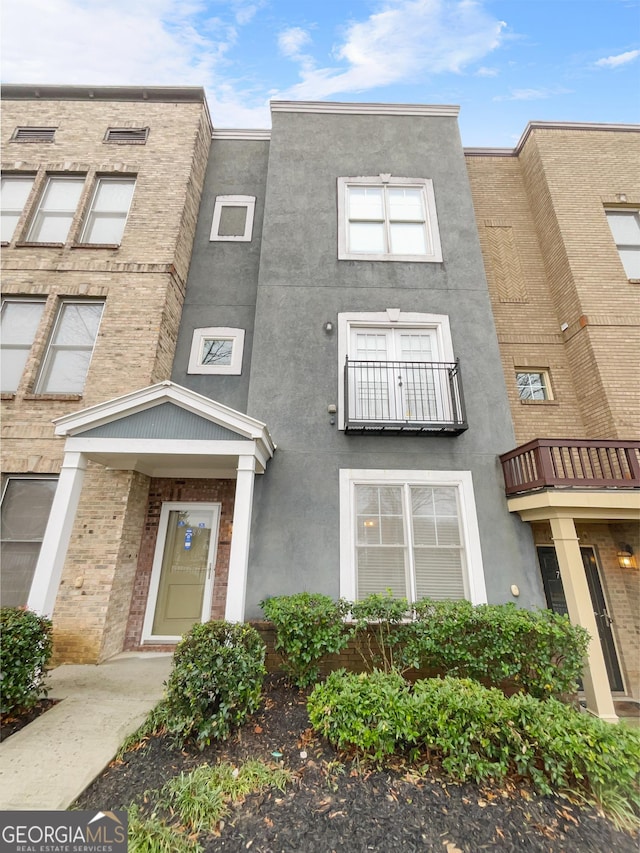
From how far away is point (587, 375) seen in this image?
688 cm

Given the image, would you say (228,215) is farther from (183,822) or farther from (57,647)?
(183,822)

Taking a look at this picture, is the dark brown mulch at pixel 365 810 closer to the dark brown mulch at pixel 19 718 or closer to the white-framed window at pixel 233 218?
the dark brown mulch at pixel 19 718

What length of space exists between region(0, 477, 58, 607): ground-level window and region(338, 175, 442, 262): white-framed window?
6.81 meters

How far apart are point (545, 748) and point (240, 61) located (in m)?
13.6

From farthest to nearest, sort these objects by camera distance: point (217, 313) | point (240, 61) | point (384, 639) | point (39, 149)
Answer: point (240, 61) → point (39, 149) → point (217, 313) → point (384, 639)

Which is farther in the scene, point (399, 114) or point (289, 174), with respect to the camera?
point (399, 114)

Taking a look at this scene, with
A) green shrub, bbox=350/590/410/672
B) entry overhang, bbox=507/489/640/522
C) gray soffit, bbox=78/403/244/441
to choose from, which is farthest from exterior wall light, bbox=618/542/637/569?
gray soffit, bbox=78/403/244/441

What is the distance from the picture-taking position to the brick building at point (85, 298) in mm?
5402

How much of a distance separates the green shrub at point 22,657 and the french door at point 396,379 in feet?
16.1

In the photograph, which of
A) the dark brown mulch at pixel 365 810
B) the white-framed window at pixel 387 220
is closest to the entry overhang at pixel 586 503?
the dark brown mulch at pixel 365 810

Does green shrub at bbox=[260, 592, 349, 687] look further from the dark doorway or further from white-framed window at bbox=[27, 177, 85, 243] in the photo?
white-framed window at bbox=[27, 177, 85, 243]

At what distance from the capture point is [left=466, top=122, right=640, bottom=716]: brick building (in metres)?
4.89

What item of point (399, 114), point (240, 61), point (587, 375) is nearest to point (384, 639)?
point (587, 375)

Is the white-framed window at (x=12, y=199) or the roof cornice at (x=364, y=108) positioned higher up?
the roof cornice at (x=364, y=108)
